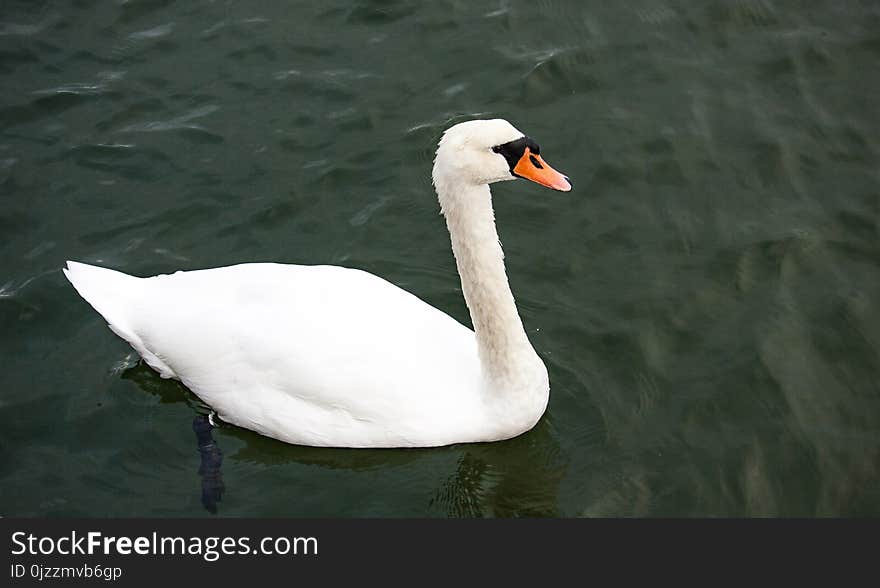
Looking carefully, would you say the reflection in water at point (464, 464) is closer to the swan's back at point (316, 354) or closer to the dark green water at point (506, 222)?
the dark green water at point (506, 222)

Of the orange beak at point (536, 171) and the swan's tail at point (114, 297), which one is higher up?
the orange beak at point (536, 171)

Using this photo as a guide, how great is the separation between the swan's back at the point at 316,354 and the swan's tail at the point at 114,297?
0.04 m

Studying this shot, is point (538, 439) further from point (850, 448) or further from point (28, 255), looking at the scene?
point (28, 255)

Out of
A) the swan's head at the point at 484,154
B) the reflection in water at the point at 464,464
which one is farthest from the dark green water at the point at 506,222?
the swan's head at the point at 484,154

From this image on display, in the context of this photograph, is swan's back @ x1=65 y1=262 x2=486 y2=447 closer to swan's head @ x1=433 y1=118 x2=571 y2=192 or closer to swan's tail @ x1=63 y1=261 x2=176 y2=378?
swan's tail @ x1=63 y1=261 x2=176 y2=378

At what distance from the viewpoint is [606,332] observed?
24.9 feet

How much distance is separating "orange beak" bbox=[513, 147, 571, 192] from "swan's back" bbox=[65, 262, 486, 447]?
3.90 feet

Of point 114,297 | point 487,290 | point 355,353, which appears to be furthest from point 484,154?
point 114,297

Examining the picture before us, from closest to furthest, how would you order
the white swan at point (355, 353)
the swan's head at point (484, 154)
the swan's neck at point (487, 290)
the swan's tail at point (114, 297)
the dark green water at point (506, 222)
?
the swan's head at point (484, 154)
the swan's neck at point (487, 290)
the white swan at point (355, 353)
the dark green water at point (506, 222)
the swan's tail at point (114, 297)

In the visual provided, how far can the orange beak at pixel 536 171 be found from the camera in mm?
6223

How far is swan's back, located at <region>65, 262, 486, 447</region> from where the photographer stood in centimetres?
663

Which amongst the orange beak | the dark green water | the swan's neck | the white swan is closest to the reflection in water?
the dark green water

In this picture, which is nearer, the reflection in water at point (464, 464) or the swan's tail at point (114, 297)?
the reflection in water at point (464, 464)

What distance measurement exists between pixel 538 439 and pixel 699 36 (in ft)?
14.3
